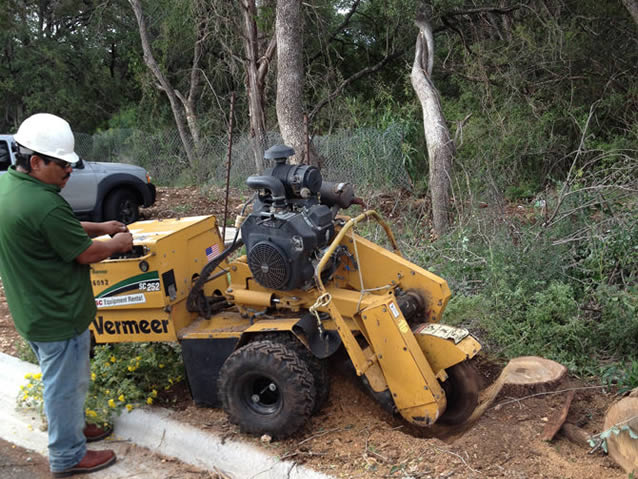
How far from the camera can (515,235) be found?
6492 mm

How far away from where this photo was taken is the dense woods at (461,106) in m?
5.44

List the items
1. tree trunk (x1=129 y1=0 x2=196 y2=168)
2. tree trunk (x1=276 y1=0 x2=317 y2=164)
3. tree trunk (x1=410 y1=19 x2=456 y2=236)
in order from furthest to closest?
1. tree trunk (x1=129 y1=0 x2=196 y2=168)
2. tree trunk (x1=276 y1=0 x2=317 y2=164)
3. tree trunk (x1=410 y1=19 x2=456 y2=236)

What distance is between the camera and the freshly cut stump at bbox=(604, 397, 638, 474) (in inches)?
131

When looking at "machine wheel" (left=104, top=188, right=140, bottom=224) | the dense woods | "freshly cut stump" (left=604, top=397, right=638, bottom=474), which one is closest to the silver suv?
"machine wheel" (left=104, top=188, right=140, bottom=224)

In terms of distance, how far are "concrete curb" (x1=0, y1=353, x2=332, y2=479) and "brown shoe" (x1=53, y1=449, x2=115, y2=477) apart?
50 mm

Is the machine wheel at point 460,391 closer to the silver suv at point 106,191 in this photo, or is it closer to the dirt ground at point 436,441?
the dirt ground at point 436,441

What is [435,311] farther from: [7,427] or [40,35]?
[40,35]

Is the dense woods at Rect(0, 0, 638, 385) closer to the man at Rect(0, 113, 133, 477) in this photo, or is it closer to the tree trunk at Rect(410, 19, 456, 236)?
the tree trunk at Rect(410, 19, 456, 236)

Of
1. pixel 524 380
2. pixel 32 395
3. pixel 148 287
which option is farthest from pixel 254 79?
pixel 524 380

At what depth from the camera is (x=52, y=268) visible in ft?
11.6

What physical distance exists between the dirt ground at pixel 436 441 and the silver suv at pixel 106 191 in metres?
6.52

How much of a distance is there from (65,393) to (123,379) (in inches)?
36.6

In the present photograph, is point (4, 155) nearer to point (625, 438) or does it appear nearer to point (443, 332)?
point (443, 332)

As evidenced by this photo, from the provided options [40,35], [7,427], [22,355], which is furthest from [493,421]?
[40,35]
